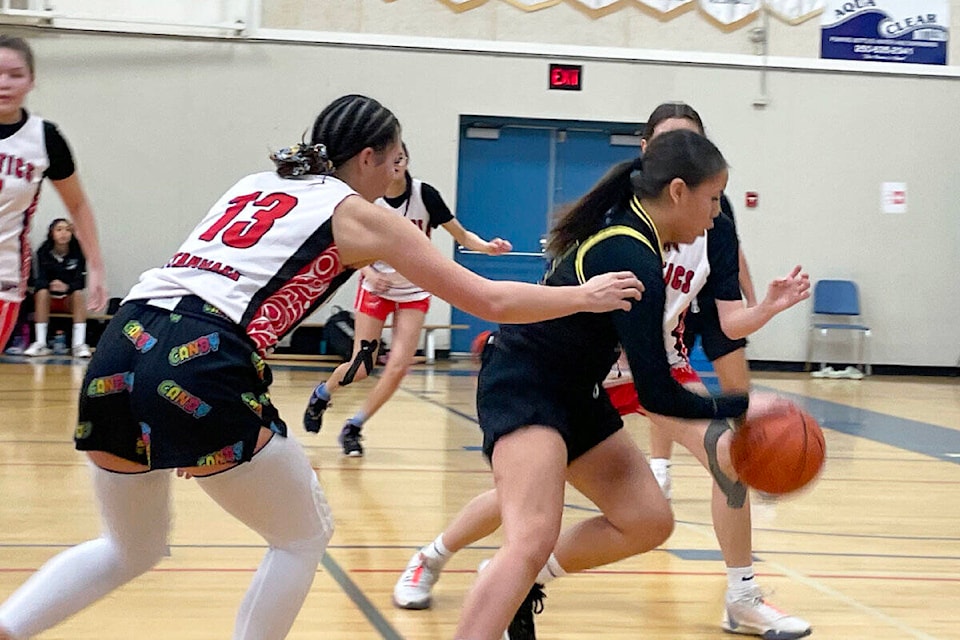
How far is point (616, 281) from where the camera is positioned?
2.67 meters

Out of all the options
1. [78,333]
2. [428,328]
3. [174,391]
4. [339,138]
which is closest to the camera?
[174,391]

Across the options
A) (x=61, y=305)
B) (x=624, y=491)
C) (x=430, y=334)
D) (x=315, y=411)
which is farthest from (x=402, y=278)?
(x=61, y=305)

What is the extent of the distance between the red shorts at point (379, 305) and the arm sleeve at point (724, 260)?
3126 millimetres

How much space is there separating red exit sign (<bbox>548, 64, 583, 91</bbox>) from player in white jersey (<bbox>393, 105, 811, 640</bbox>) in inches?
384

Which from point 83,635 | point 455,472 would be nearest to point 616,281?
point 83,635

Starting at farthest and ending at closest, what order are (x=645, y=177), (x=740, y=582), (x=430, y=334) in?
(x=430, y=334), (x=740, y=582), (x=645, y=177)

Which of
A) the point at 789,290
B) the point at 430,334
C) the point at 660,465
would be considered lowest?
the point at 430,334

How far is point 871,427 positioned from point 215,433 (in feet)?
24.6

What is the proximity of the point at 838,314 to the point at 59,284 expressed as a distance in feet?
27.3

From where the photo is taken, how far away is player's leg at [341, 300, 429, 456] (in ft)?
22.3

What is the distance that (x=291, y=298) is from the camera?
265 centimetres

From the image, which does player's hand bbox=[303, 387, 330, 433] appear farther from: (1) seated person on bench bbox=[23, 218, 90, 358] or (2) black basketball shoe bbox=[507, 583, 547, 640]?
(1) seated person on bench bbox=[23, 218, 90, 358]

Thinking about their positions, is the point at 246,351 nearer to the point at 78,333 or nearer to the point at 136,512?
the point at 136,512

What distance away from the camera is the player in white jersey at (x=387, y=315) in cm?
684
